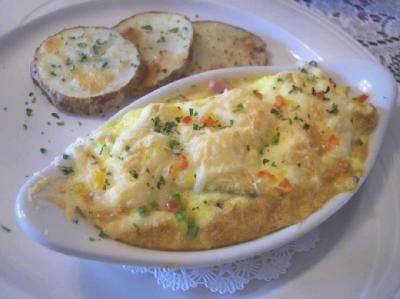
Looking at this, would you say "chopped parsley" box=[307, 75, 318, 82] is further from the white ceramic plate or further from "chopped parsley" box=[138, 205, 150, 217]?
"chopped parsley" box=[138, 205, 150, 217]

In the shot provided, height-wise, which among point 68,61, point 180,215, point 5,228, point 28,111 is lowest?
point 5,228

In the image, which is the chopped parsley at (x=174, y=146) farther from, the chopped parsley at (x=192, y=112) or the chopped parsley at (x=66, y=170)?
the chopped parsley at (x=66, y=170)

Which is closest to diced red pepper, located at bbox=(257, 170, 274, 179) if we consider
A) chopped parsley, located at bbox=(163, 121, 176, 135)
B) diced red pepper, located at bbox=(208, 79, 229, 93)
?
chopped parsley, located at bbox=(163, 121, 176, 135)

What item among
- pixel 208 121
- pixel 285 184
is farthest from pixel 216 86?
pixel 285 184

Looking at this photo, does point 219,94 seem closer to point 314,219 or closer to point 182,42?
point 182,42

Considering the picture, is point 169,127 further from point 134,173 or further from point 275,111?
point 275,111

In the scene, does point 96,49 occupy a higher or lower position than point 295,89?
lower
